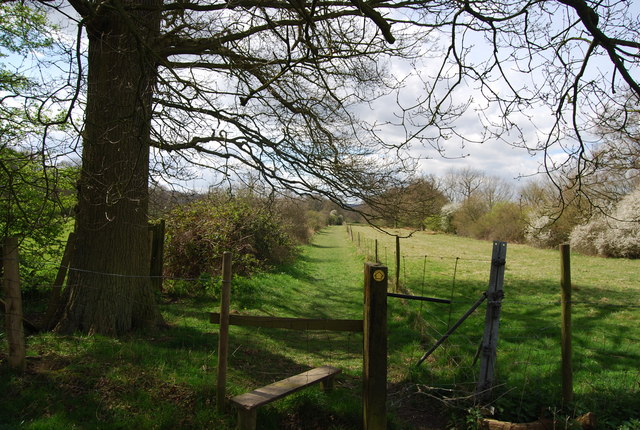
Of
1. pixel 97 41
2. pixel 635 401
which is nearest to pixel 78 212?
pixel 97 41

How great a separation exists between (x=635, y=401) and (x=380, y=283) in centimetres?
281

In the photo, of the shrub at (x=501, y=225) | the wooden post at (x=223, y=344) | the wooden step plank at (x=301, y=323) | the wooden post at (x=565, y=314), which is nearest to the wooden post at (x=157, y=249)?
the wooden step plank at (x=301, y=323)

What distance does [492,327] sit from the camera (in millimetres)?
4316

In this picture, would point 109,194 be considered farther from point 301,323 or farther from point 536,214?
point 536,214

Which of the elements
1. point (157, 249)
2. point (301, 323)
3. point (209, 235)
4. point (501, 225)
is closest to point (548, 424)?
point (301, 323)

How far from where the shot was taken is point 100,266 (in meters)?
5.98

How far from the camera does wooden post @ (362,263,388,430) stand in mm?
3580

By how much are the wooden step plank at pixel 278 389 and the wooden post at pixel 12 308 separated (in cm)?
238

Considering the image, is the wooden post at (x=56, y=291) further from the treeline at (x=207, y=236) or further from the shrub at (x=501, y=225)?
→ the shrub at (x=501, y=225)

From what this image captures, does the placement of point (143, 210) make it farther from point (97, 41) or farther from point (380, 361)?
point (380, 361)

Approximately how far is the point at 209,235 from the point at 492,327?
9.49 metres

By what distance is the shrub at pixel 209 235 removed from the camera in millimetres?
12047

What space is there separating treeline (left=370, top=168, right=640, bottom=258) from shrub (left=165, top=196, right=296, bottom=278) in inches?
186

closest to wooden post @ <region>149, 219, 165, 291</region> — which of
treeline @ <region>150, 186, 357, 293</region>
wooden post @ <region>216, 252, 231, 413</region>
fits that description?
treeline @ <region>150, 186, 357, 293</region>
